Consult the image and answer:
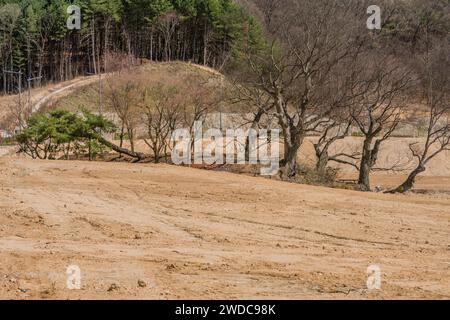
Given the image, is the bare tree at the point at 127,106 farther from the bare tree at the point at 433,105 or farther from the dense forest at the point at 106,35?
the dense forest at the point at 106,35

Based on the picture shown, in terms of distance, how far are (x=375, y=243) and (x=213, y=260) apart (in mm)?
3913

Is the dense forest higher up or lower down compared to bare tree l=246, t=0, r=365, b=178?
higher up

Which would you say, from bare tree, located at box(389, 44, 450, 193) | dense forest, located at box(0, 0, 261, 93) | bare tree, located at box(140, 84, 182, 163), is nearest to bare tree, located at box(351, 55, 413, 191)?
bare tree, located at box(389, 44, 450, 193)

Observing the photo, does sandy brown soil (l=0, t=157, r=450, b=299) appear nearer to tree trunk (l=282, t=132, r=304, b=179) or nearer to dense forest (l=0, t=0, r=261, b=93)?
tree trunk (l=282, t=132, r=304, b=179)

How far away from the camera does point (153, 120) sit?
28422 mm

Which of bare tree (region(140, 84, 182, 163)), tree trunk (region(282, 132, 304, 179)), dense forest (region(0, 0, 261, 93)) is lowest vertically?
tree trunk (region(282, 132, 304, 179))

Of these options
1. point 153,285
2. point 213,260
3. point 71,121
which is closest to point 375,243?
point 213,260

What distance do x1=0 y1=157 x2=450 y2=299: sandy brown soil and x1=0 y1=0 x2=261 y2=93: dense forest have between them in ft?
151

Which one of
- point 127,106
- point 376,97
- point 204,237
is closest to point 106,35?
point 127,106

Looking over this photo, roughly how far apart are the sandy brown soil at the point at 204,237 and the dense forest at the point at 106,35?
45904 mm

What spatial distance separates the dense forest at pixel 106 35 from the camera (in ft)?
208

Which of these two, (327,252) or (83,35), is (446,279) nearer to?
(327,252)

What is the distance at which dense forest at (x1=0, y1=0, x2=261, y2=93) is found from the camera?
63.4 meters
